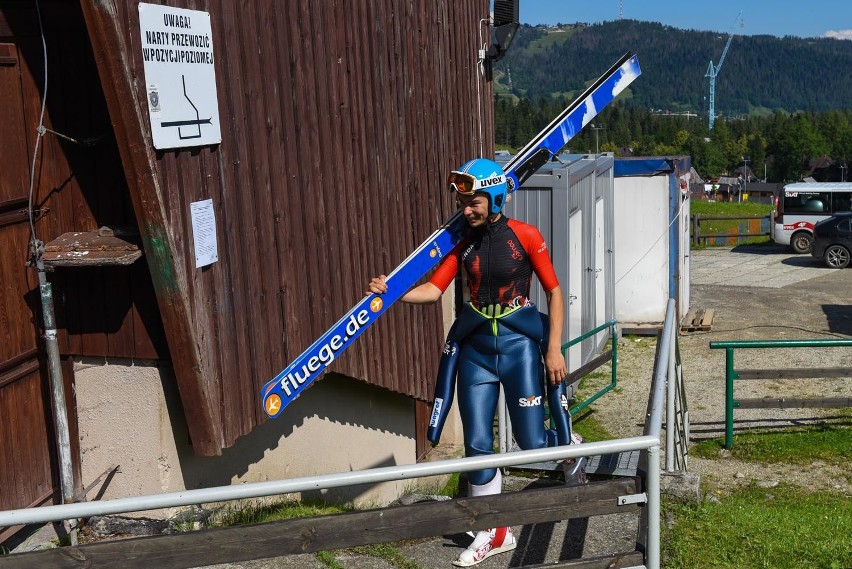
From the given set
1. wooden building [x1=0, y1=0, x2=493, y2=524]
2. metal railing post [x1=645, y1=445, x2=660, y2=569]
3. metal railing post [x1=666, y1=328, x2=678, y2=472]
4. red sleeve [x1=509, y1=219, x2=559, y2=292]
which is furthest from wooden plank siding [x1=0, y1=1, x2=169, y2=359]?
metal railing post [x1=666, y1=328, x2=678, y2=472]

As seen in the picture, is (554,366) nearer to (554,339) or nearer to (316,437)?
(554,339)

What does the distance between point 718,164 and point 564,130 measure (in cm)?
17351

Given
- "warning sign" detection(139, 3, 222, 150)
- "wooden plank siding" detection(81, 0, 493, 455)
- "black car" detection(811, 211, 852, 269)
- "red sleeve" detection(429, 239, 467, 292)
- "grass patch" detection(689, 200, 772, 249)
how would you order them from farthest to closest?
"grass patch" detection(689, 200, 772, 249) < "black car" detection(811, 211, 852, 269) < "red sleeve" detection(429, 239, 467, 292) < "wooden plank siding" detection(81, 0, 493, 455) < "warning sign" detection(139, 3, 222, 150)

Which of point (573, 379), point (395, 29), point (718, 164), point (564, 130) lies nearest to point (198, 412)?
point (564, 130)

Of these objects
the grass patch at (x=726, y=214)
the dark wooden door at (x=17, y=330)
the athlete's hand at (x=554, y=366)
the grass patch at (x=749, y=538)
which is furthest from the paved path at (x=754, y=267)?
the dark wooden door at (x=17, y=330)

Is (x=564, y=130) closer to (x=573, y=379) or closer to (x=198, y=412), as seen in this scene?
(x=198, y=412)

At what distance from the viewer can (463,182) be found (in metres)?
5.40

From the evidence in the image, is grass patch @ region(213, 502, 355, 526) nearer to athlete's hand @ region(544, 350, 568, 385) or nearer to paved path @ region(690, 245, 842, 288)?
athlete's hand @ region(544, 350, 568, 385)

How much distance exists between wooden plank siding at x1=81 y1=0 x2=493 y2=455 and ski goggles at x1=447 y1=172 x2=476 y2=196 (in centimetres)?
136

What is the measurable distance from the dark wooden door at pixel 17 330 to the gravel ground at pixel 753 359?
605 centimetres

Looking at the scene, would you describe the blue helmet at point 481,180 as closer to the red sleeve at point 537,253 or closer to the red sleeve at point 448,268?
the red sleeve at point 537,253

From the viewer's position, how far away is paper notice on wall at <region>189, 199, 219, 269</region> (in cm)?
545

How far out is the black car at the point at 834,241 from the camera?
27.2 m

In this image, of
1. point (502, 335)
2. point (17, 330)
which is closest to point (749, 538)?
point (502, 335)
